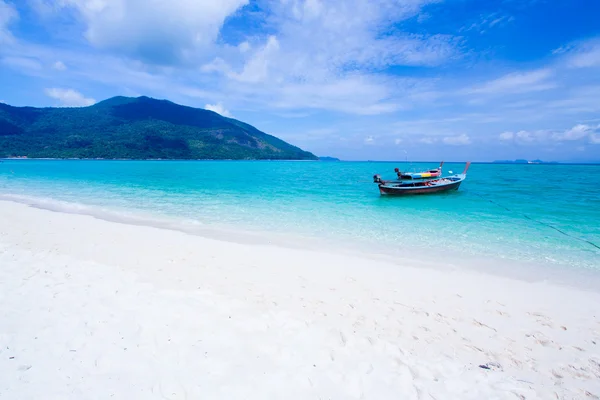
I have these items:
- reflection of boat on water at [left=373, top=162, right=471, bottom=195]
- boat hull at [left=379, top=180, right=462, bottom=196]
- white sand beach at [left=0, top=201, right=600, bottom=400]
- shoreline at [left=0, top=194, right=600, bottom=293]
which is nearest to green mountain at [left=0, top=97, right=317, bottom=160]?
reflection of boat on water at [left=373, top=162, right=471, bottom=195]

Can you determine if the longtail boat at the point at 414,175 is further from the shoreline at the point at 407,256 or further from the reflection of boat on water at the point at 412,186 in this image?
the shoreline at the point at 407,256

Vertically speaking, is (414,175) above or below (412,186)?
above

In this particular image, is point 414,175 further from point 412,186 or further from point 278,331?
point 278,331

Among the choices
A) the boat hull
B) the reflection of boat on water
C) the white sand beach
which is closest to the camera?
the white sand beach

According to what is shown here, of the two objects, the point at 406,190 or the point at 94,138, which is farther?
the point at 94,138

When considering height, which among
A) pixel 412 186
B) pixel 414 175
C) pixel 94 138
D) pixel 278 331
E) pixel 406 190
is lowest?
pixel 278 331

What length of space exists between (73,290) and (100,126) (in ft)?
716

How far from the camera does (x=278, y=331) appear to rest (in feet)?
16.2

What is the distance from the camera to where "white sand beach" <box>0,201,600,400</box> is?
3746 millimetres

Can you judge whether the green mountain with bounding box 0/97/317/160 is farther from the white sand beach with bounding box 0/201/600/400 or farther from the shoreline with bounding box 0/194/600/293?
the white sand beach with bounding box 0/201/600/400

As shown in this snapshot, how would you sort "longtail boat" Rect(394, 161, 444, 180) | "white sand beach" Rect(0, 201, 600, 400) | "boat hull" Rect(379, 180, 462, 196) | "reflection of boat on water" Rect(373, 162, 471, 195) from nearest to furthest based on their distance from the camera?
"white sand beach" Rect(0, 201, 600, 400)
"boat hull" Rect(379, 180, 462, 196)
"reflection of boat on water" Rect(373, 162, 471, 195)
"longtail boat" Rect(394, 161, 444, 180)

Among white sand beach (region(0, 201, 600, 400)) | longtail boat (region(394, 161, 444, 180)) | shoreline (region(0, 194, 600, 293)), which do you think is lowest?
shoreline (region(0, 194, 600, 293))

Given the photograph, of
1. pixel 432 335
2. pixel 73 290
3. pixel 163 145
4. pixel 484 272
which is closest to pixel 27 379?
pixel 73 290

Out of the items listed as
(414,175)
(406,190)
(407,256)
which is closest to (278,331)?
(407,256)
